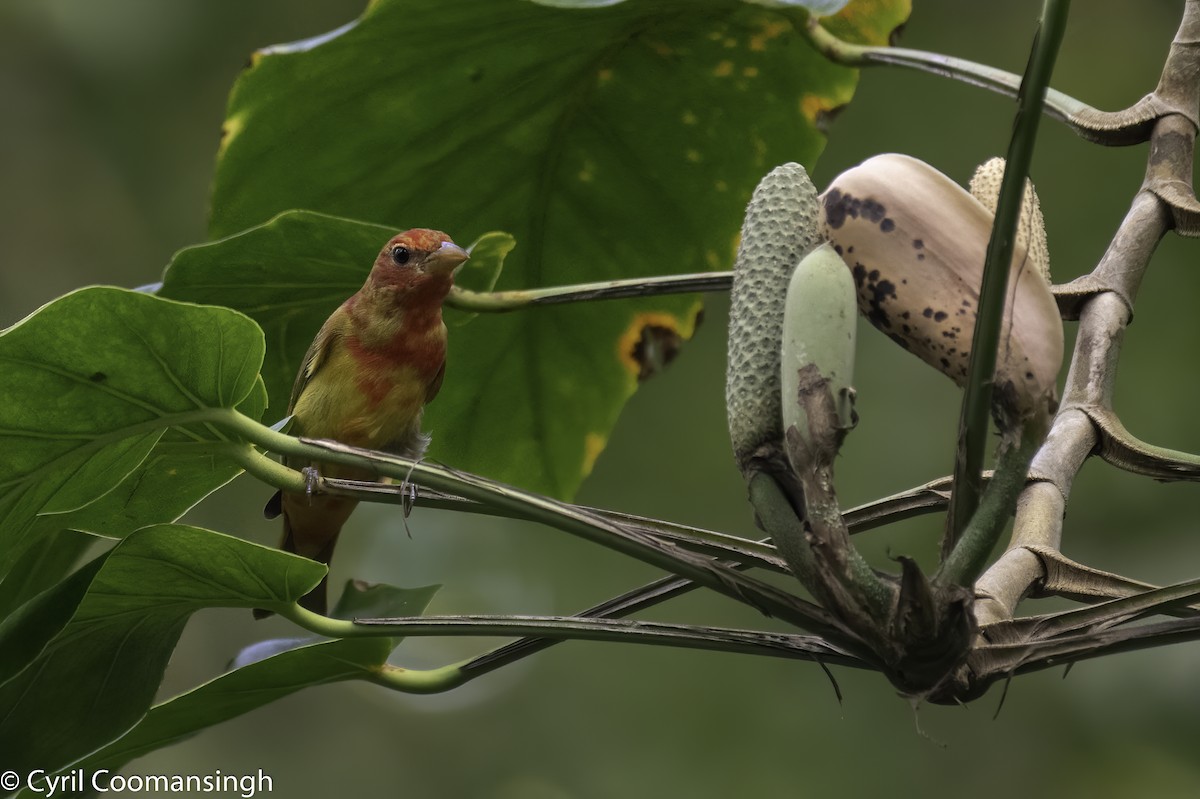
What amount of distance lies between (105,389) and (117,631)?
31 centimetres

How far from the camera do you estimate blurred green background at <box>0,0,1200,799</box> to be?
124 inches

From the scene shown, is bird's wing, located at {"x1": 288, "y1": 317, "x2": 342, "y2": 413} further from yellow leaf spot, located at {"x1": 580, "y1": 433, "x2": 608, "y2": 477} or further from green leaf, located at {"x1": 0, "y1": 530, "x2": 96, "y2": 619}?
green leaf, located at {"x1": 0, "y1": 530, "x2": 96, "y2": 619}

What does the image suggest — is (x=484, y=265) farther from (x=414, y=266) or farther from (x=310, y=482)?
(x=310, y=482)

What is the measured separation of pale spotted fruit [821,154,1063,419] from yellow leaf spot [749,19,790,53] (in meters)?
0.77

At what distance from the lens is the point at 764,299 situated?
0.92 m

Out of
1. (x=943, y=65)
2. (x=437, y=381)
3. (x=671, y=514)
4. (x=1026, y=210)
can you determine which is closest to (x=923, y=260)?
(x=1026, y=210)

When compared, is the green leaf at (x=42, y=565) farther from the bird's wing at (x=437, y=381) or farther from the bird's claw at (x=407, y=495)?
the bird's wing at (x=437, y=381)

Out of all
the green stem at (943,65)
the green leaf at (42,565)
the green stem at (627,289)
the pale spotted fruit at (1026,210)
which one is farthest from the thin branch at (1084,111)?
the green leaf at (42,565)

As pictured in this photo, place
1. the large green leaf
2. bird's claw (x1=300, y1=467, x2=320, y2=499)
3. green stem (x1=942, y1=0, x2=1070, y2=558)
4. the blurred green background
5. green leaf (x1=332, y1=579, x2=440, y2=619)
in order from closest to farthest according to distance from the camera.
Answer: green stem (x1=942, y1=0, x2=1070, y2=558), bird's claw (x1=300, y1=467, x2=320, y2=499), green leaf (x1=332, y1=579, x2=440, y2=619), the large green leaf, the blurred green background

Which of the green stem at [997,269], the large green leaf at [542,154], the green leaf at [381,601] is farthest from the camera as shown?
the large green leaf at [542,154]

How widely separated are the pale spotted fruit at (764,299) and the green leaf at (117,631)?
1.49 ft

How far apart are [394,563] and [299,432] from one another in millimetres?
3248

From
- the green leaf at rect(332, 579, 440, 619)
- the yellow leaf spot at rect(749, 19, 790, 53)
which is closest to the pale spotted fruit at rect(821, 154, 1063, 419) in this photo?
the green leaf at rect(332, 579, 440, 619)

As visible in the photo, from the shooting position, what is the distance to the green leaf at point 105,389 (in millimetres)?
1082
